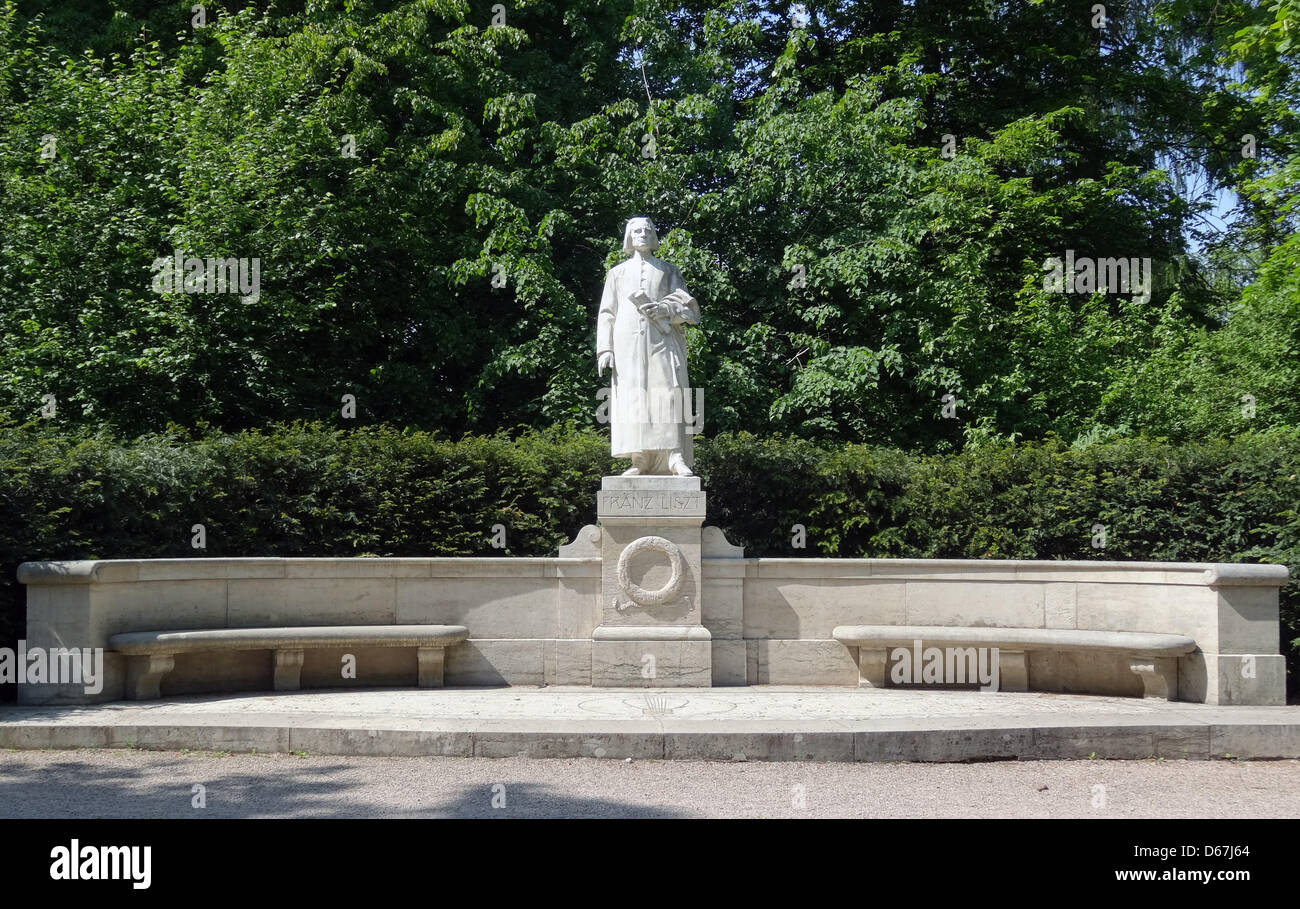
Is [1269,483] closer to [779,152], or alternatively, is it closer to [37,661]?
[779,152]

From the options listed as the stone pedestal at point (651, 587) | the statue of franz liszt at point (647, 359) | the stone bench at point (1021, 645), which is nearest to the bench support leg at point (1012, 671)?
the stone bench at point (1021, 645)

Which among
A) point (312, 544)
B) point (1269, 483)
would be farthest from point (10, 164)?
point (1269, 483)

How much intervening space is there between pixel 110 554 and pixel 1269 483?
33.3 ft

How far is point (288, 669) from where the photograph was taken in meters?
9.29

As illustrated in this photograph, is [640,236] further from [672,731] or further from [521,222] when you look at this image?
[521,222]

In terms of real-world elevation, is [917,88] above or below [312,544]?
above

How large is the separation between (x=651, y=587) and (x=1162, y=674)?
4235mm

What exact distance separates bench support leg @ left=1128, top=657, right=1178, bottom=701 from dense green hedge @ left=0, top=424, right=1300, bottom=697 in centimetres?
133

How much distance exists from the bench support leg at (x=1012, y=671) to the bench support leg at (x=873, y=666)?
96cm

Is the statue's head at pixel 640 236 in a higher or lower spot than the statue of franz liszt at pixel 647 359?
higher

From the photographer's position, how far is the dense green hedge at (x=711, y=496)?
31.6 feet

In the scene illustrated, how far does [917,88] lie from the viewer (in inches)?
727

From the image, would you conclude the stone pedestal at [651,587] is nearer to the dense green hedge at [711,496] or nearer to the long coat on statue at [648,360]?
the long coat on statue at [648,360]

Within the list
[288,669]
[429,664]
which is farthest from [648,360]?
[288,669]
